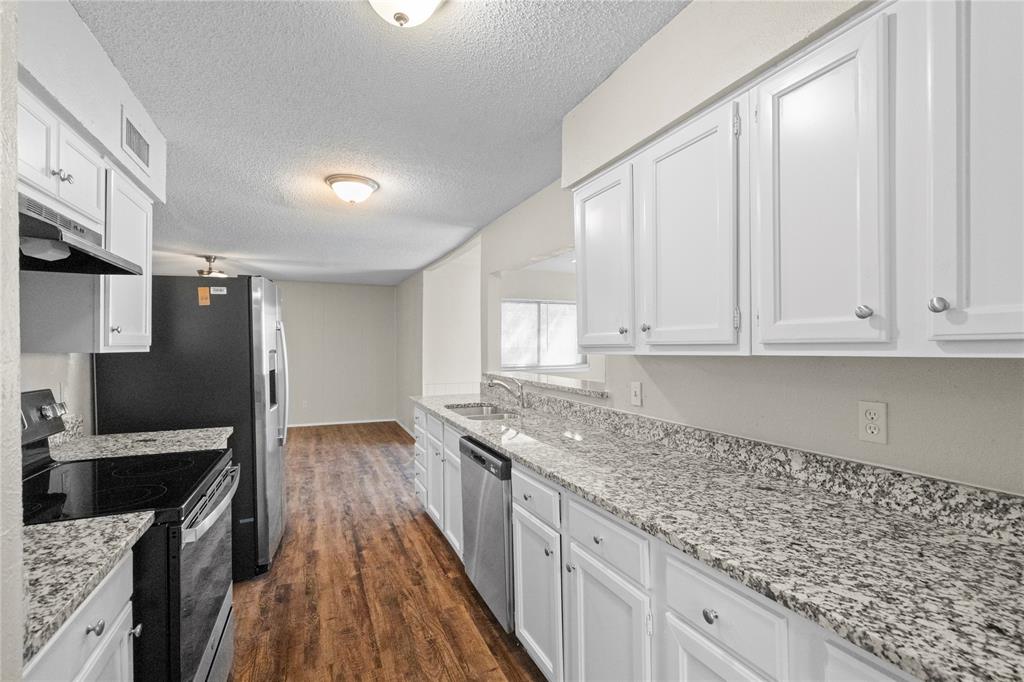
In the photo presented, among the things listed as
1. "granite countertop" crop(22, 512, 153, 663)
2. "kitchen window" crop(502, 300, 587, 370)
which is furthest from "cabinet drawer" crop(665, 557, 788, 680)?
"kitchen window" crop(502, 300, 587, 370)

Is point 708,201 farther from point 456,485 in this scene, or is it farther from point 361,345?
point 361,345

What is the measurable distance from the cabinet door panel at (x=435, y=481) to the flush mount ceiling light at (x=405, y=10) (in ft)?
8.13

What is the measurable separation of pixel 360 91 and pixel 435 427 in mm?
2192

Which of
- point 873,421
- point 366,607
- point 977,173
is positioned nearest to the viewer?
point 977,173

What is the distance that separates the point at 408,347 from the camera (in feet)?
24.3

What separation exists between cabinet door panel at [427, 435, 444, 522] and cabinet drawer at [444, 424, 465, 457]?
0.54ft

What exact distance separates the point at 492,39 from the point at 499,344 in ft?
9.01

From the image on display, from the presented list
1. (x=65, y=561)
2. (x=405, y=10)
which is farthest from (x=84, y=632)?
(x=405, y=10)

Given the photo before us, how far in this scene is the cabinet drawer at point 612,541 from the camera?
4.27 ft

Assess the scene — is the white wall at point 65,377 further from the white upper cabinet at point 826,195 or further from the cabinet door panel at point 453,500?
the white upper cabinet at point 826,195

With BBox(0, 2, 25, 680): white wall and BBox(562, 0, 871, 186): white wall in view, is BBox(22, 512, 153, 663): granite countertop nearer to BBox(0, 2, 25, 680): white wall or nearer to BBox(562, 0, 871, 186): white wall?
BBox(0, 2, 25, 680): white wall

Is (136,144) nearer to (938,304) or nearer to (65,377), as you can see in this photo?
(65,377)

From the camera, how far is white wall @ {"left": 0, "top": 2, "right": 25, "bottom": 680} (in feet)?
1.88

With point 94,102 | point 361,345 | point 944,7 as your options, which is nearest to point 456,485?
point 94,102
